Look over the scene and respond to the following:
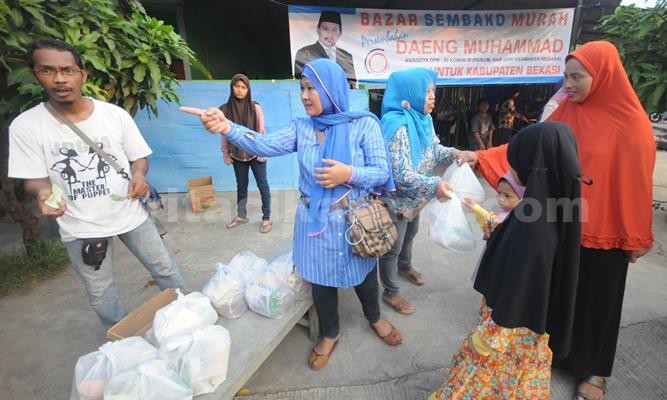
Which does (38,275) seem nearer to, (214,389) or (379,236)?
(214,389)

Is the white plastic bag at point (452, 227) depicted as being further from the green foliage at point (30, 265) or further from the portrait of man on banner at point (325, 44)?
the portrait of man on banner at point (325, 44)

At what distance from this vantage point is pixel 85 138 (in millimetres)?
1796

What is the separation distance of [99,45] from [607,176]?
3598 millimetres

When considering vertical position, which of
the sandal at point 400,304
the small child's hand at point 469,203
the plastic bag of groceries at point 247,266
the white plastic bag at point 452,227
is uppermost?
the small child's hand at point 469,203

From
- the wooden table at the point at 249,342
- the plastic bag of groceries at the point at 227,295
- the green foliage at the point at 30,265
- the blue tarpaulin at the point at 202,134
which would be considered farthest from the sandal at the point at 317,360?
the blue tarpaulin at the point at 202,134

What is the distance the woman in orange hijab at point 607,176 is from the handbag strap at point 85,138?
2.44 meters

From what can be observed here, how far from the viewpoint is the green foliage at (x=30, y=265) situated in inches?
123

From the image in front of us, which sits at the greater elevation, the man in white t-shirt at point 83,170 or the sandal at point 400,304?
the man in white t-shirt at point 83,170

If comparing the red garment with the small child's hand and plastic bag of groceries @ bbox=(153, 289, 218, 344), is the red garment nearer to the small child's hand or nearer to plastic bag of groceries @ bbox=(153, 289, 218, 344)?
the small child's hand

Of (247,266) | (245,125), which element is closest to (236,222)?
(245,125)

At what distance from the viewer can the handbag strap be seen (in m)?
1.75

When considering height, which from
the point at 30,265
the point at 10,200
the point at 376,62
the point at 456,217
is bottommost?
the point at 30,265

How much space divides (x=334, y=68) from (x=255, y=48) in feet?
36.8

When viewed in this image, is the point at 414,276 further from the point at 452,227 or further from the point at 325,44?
the point at 325,44
